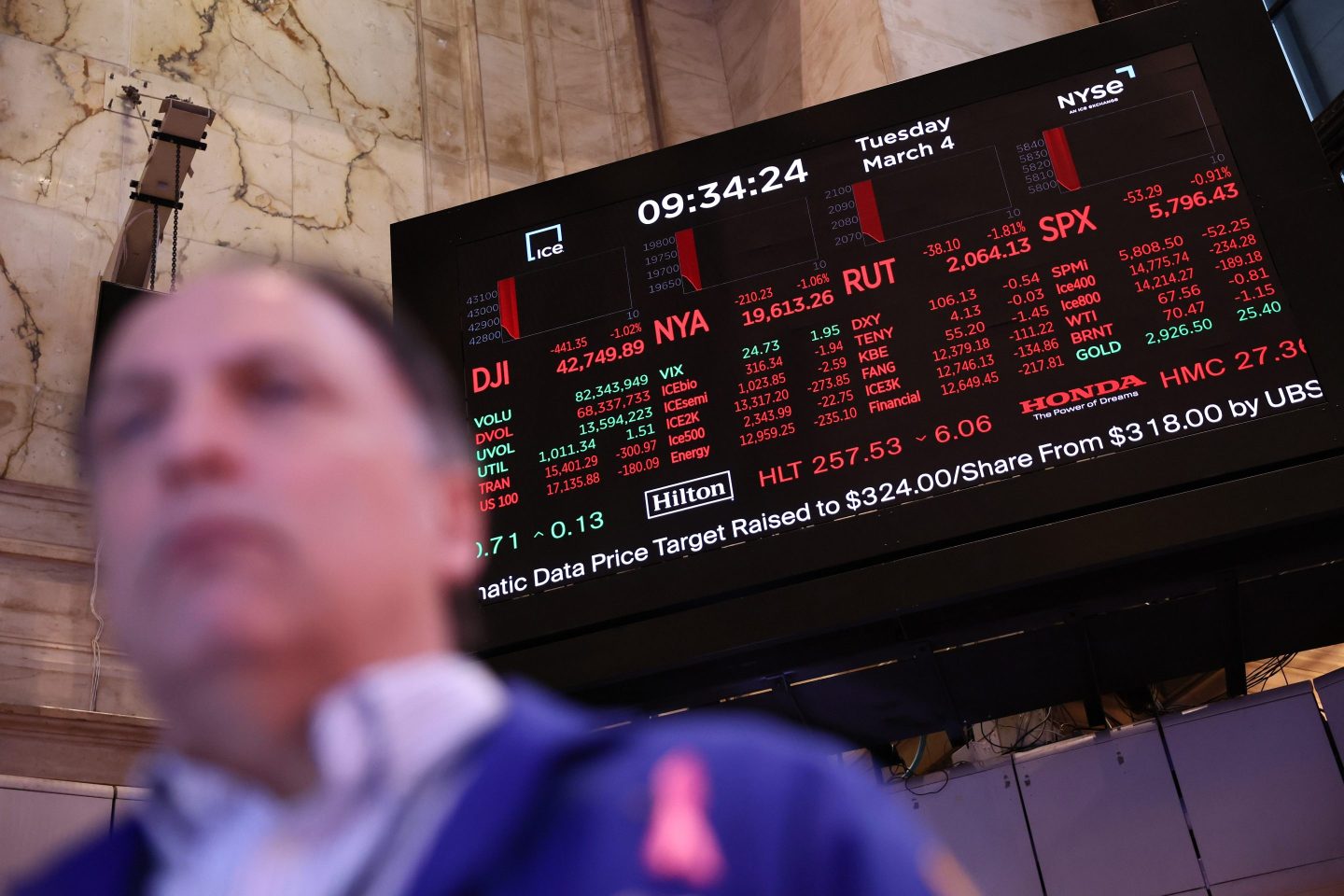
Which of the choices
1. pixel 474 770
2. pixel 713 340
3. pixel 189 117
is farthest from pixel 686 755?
pixel 189 117

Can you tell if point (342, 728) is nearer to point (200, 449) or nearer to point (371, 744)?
point (371, 744)

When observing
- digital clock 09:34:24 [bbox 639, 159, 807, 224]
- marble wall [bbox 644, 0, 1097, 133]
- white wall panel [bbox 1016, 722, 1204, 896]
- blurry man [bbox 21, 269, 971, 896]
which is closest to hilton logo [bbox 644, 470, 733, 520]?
digital clock 09:34:24 [bbox 639, 159, 807, 224]

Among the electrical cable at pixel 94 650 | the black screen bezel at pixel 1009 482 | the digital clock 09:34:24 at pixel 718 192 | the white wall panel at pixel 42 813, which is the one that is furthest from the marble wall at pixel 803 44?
the white wall panel at pixel 42 813

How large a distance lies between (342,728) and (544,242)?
435cm

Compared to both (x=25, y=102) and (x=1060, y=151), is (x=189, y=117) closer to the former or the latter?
(x=25, y=102)

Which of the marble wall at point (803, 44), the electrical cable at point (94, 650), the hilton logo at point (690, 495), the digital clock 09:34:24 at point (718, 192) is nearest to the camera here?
the hilton logo at point (690, 495)

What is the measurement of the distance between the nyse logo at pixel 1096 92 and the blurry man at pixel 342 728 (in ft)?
14.0

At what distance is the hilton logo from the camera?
412cm

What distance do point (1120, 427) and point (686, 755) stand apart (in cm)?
353

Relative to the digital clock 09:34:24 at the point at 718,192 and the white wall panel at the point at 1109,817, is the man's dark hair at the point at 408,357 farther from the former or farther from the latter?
the white wall panel at the point at 1109,817

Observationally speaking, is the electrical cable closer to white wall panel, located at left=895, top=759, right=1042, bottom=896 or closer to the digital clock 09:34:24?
the digital clock 09:34:24

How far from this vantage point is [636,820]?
1.95ft

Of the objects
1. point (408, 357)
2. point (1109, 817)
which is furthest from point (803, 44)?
point (408, 357)

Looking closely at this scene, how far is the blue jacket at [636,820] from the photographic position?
0.57 metres
